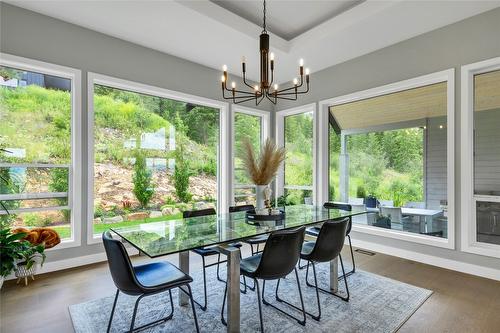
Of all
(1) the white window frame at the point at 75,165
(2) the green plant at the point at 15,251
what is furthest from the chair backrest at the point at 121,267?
(1) the white window frame at the point at 75,165

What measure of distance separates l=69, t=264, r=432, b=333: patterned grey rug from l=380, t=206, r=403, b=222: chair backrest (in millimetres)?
1366

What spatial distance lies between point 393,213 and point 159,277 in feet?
11.7

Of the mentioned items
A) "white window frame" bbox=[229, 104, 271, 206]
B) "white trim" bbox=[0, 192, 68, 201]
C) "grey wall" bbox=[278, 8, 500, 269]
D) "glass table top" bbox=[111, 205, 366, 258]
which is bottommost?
"glass table top" bbox=[111, 205, 366, 258]

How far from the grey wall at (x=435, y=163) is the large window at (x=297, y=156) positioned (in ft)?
6.03

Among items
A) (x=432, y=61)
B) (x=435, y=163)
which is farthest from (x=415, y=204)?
(x=432, y=61)

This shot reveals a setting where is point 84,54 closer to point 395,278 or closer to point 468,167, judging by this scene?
point 395,278

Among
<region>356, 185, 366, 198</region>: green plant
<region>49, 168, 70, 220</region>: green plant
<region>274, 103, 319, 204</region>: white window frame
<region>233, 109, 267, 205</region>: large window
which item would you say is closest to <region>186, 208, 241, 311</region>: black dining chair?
<region>49, 168, 70, 220</region>: green plant

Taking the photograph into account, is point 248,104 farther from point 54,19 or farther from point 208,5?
point 54,19

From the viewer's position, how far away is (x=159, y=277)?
6.45 feet

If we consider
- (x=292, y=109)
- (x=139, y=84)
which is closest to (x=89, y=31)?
(x=139, y=84)

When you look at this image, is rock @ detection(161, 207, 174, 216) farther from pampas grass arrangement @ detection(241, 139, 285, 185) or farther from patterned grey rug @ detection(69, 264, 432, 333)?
pampas grass arrangement @ detection(241, 139, 285, 185)

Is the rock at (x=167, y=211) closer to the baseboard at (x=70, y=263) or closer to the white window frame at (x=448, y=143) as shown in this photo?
the baseboard at (x=70, y=263)

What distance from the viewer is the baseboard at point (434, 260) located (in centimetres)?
310

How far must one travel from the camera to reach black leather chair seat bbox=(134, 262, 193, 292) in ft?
5.96
